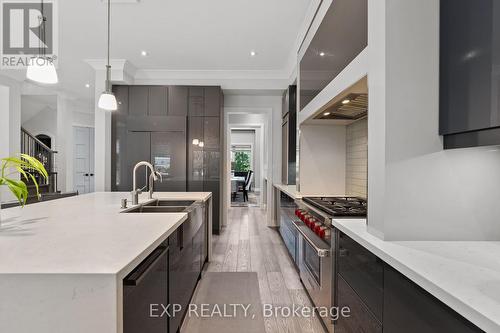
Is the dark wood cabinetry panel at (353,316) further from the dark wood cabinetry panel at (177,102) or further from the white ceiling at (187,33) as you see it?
the dark wood cabinetry panel at (177,102)

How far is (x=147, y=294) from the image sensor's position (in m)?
1.02

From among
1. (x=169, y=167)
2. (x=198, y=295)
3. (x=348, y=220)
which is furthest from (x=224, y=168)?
(x=348, y=220)

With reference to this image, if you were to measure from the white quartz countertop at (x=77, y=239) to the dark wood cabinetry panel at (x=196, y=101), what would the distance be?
294 cm

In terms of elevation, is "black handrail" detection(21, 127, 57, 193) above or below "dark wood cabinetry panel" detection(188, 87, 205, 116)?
below

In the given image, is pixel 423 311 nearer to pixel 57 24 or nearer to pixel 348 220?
pixel 348 220

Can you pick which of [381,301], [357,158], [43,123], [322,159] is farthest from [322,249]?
[43,123]

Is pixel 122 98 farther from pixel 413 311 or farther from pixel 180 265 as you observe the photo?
pixel 413 311

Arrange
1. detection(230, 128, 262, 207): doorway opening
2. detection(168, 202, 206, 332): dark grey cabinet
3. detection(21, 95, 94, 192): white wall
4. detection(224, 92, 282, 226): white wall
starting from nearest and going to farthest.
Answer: detection(168, 202, 206, 332): dark grey cabinet, detection(224, 92, 282, 226): white wall, detection(21, 95, 94, 192): white wall, detection(230, 128, 262, 207): doorway opening

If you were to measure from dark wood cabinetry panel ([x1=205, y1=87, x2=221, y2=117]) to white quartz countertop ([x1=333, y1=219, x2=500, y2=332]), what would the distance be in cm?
357

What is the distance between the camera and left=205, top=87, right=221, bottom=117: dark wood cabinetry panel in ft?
14.4

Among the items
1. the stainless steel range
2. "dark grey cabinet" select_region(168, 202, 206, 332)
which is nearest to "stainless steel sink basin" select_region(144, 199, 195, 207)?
"dark grey cabinet" select_region(168, 202, 206, 332)

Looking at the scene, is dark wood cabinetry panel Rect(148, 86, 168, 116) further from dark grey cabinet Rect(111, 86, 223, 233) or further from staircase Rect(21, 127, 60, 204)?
staircase Rect(21, 127, 60, 204)

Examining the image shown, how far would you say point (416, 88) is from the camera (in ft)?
3.66

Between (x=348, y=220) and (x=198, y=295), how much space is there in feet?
4.99
